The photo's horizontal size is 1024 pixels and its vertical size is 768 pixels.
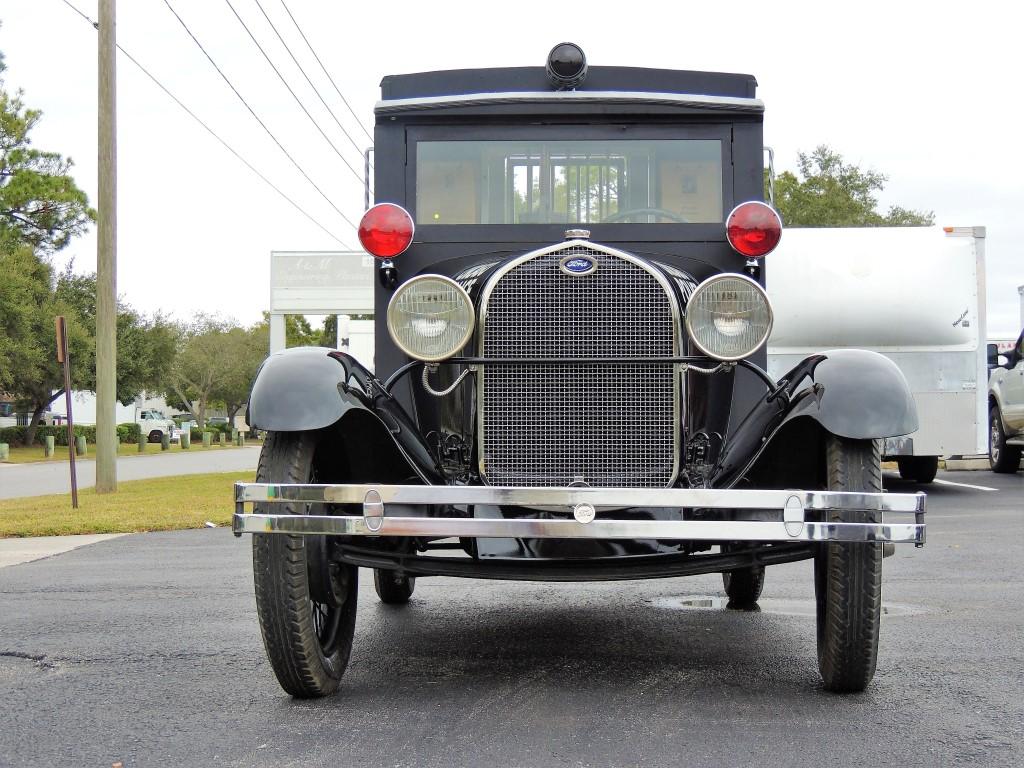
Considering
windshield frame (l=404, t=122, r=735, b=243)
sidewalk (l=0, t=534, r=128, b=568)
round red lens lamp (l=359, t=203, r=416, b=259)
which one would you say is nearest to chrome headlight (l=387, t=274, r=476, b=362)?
round red lens lamp (l=359, t=203, r=416, b=259)

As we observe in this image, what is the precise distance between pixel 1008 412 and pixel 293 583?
15.4 m

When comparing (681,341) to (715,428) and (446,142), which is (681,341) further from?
Answer: (446,142)

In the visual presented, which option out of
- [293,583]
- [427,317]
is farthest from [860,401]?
[293,583]

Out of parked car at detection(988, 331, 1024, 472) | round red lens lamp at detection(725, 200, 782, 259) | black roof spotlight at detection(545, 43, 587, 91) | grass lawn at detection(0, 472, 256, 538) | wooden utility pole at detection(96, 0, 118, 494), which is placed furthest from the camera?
parked car at detection(988, 331, 1024, 472)

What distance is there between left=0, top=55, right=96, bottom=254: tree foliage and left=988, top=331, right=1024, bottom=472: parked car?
119 feet

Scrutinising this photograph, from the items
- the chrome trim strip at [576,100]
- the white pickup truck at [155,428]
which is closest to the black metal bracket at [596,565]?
the chrome trim strip at [576,100]

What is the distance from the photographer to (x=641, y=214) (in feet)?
17.8

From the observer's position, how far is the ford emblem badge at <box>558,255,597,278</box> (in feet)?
14.6

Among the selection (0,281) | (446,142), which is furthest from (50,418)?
(446,142)

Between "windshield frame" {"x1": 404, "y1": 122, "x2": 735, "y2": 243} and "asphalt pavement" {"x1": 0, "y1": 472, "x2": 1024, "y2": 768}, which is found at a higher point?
"windshield frame" {"x1": 404, "y1": 122, "x2": 735, "y2": 243}

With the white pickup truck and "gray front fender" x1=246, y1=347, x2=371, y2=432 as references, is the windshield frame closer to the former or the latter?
"gray front fender" x1=246, y1=347, x2=371, y2=432

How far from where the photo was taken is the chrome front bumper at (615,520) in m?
3.77

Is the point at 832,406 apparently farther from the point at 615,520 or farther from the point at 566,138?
the point at 566,138

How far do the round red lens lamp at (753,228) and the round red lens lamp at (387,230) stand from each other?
5.04ft
